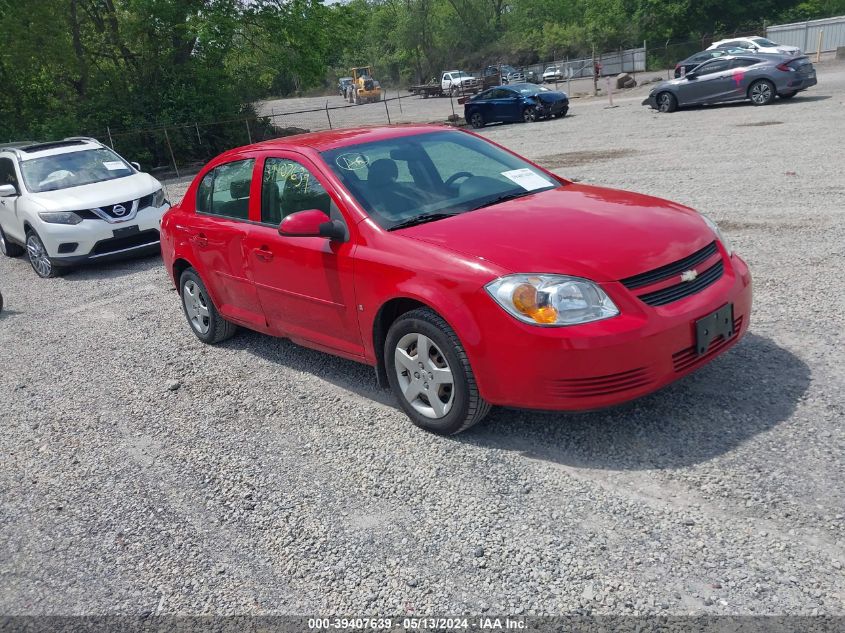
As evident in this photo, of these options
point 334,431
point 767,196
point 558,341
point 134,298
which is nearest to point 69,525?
point 334,431

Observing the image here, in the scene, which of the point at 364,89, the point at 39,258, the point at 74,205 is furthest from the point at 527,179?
the point at 364,89

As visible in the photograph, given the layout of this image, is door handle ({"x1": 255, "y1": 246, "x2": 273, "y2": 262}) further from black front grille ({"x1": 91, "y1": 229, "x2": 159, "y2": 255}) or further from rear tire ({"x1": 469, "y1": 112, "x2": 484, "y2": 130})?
rear tire ({"x1": 469, "y1": 112, "x2": 484, "y2": 130})

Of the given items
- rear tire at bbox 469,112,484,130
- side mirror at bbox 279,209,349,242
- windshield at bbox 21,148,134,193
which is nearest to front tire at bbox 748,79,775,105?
rear tire at bbox 469,112,484,130

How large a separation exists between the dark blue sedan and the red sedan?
71.2 feet

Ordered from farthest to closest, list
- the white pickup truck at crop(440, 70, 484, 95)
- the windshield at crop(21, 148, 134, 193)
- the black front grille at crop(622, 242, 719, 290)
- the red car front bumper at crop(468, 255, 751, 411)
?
the white pickup truck at crop(440, 70, 484, 95) < the windshield at crop(21, 148, 134, 193) < the black front grille at crop(622, 242, 719, 290) < the red car front bumper at crop(468, 255, 751, 411)

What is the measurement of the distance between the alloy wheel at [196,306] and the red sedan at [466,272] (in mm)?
708

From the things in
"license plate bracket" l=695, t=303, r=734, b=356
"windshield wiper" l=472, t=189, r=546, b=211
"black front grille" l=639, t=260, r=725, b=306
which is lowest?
"license plate bracket" l=695, t=303, r=734, b=356

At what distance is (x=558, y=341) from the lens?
368cm

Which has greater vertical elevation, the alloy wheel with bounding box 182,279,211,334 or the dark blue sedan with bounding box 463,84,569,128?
the alloy wheel with bounding box 182,279,211,334

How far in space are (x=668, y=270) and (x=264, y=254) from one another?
2700 millimetres

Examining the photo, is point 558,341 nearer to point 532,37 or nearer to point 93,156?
point 93,156

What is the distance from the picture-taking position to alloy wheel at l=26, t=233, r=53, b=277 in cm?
1055

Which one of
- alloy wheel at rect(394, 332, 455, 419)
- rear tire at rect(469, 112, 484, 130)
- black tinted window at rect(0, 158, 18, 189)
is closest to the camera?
alloy wheel at rect(394, 332, 455, 419)

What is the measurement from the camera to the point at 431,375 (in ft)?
13.8
